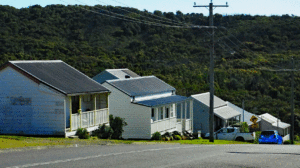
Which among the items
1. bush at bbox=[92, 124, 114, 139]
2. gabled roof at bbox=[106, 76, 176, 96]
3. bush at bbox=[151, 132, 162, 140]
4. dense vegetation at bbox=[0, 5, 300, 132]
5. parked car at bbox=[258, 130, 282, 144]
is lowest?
parked car at bbox=[258, 130, 282, 144]

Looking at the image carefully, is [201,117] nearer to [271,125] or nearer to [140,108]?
[271,125]

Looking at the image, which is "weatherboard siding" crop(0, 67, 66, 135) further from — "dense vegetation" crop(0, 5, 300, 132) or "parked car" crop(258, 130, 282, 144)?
"dense vegetation" crop(0, 5, 300, 132)

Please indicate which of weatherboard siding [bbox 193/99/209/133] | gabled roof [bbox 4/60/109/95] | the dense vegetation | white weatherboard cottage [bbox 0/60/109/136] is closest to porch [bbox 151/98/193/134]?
A: weatherboard siding [bbox 193/99/209/133]

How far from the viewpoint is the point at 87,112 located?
27062mm

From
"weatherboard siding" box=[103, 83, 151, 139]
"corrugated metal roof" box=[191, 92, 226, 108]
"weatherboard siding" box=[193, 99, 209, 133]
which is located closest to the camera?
"weatherboard siding" box=[103, 83, 151, 139]

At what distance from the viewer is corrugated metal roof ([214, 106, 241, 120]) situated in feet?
142

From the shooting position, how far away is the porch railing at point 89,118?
83.9 ft

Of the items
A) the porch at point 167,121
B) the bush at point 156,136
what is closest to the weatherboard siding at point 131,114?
the bush at point 156,136

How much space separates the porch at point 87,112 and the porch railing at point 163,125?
441 cm

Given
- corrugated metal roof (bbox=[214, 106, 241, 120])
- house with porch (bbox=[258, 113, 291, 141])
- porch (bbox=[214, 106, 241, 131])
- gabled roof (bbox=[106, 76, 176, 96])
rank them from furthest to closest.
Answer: house with porch (bbox=[258, 113, 291, 141]) → porch (bbox=[214, 106, 241, 131]) → corrugated metal roof (bbox=[214, 106, 241, 120]) → gabled roof (bbox=[106, 76, 176, 96])

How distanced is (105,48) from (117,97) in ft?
154

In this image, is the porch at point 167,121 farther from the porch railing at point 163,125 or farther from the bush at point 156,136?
the bush at point 156,136

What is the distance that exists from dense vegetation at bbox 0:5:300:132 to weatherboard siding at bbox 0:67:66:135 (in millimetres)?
28066

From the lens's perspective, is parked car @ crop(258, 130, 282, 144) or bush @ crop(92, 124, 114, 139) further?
parked car @ crop(258, 130, 282, 144)
